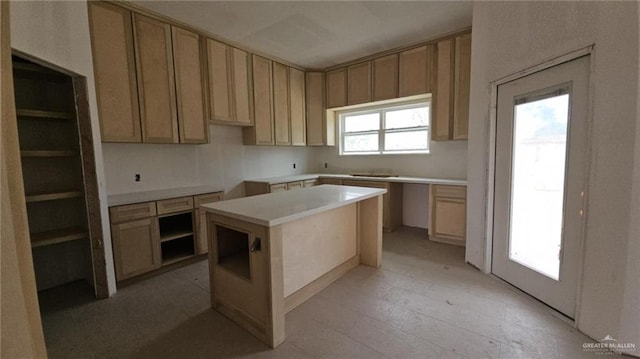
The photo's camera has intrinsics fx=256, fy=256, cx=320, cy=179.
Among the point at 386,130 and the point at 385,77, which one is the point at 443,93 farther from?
the point at 386,130

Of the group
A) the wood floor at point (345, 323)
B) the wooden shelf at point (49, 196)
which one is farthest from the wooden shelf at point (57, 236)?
the wood floor at point (345, 323)

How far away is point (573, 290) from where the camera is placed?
1.87m

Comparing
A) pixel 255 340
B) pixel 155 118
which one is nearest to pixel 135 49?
pixel 155 118

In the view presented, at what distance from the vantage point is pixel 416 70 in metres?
3.78

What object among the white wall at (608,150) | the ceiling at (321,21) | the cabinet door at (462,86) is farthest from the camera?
the cabinet door at (462,86)

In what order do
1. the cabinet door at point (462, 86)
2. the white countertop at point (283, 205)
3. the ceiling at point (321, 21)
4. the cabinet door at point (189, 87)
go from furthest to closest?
1. the cabinet door at point (462, 86)
2. the cabinet door at point (189, 87)
3. the ceiling at point (321, 21)
4. the white countertop at point (283, 205)

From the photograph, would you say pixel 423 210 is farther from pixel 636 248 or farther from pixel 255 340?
pixel 255 340

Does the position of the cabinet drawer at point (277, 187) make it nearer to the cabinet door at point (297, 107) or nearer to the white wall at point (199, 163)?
the white wall at point (199, 163)

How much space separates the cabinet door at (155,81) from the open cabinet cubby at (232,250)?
163cm

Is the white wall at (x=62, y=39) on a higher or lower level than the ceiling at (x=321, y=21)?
lower

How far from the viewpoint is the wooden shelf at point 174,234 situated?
111 inches

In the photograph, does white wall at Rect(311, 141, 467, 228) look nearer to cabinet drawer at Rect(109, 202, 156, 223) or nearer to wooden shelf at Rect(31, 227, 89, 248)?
cabinet drawer at Rect(109, 202, 156, 223)

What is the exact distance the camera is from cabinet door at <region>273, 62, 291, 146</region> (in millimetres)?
4340

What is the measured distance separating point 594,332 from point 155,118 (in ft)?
14.0
